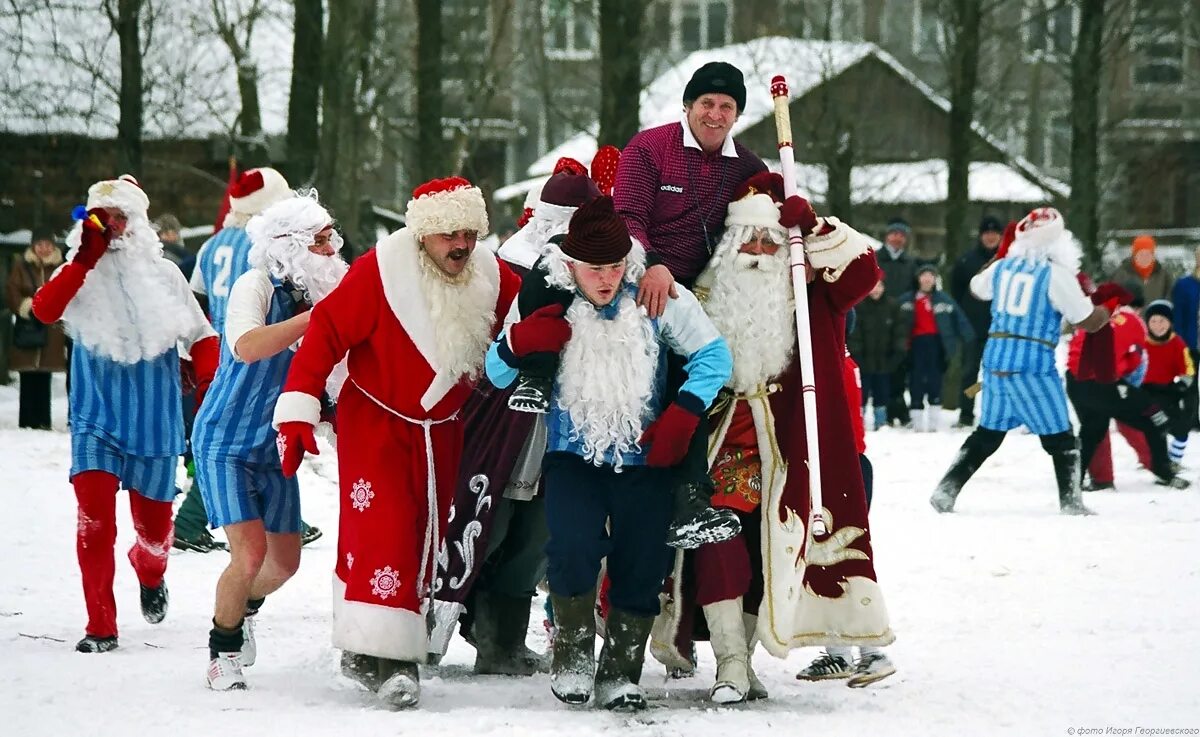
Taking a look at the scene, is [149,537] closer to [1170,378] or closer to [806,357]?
[806,357]

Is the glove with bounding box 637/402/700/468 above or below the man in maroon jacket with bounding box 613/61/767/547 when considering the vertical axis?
below

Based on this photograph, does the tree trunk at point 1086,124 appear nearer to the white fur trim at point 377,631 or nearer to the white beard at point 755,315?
the white beard at point 755,315

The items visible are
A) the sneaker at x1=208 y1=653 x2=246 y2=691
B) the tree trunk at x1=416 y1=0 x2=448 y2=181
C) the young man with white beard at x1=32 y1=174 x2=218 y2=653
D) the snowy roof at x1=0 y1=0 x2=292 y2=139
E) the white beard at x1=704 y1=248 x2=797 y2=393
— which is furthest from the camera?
the snowy roof at x1=0 y1=0 x2=292 y2=139

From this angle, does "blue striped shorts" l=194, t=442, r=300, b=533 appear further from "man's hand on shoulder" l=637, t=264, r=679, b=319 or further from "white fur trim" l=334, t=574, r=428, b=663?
"man's hand on shoulder" l=637, t=264, r=679, b=319

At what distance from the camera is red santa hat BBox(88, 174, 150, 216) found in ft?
22.4

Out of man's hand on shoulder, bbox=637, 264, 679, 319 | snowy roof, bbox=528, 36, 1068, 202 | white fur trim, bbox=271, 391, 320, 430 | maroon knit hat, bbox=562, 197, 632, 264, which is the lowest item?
white fur trim, bbox=271, 391, 320, 430

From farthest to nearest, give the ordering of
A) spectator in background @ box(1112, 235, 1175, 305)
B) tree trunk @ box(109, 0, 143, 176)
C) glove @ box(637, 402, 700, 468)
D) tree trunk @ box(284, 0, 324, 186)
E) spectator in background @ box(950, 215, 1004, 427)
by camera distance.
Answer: tree trunk @ box(109, 0, 143, 176) < tree trunk @ box(284, 0, 324, 186) < spectator in background @ box(1112, 235, 1175, 305) < spectator in background @ box(950, 215, 1004, 427) < glove @ box(637, 402, 700, 468)

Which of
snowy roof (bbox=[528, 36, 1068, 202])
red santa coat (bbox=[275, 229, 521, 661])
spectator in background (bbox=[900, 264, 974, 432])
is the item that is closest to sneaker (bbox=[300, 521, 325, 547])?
red santa coat (bbox=[275, 229, 521, 661])

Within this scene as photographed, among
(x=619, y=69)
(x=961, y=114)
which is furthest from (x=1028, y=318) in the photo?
(x=961, y=114)

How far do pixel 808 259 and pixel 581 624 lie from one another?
5.05ft

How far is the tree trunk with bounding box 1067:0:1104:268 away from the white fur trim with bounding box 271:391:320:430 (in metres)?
16.6

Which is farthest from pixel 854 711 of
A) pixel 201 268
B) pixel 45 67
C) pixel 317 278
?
pixel 45 67

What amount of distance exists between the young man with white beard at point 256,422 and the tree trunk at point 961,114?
15127mm

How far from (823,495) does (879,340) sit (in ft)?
32.6
